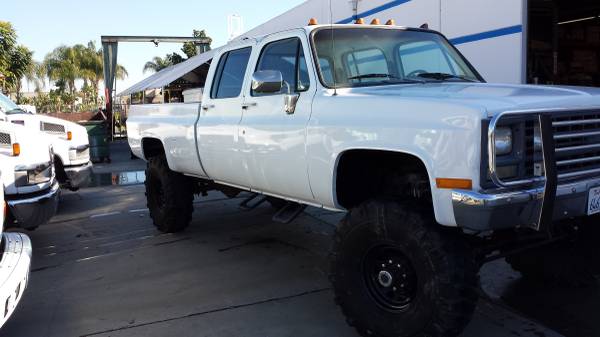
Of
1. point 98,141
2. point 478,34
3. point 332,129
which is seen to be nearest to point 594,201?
point 332,129

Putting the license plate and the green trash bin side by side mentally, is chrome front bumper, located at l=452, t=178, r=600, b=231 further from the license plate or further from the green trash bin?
the green trash bin

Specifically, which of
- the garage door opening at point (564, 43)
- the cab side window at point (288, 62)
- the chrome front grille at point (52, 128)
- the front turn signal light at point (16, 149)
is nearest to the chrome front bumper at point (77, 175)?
the chrome front grille at point (52, 128)

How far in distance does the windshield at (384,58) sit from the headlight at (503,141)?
48.3 inches

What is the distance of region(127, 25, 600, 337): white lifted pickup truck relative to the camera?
2.84 metres

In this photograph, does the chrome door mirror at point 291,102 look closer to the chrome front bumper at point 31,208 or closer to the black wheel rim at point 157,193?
the chrome front bumper at point 31,208

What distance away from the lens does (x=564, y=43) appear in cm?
1063

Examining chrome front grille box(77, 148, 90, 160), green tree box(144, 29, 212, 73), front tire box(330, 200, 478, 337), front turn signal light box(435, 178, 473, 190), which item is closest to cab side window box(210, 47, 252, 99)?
front tire box(330, 200, 478, 337)

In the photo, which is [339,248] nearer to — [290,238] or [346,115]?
[346,115]

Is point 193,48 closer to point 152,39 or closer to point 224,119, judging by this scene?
point 152,39

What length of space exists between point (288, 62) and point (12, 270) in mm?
2423

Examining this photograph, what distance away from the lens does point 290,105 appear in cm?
400

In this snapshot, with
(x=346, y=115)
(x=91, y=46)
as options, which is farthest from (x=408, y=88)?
(x=91, y=46)

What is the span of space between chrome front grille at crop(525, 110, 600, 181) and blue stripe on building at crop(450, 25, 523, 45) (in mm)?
4272

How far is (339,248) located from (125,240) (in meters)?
Answer: 3.58
